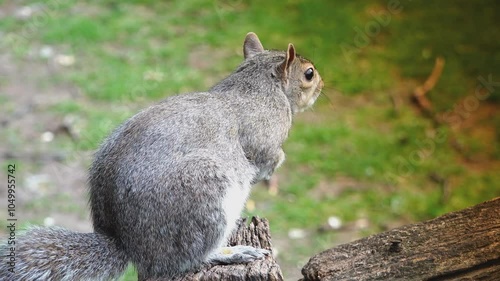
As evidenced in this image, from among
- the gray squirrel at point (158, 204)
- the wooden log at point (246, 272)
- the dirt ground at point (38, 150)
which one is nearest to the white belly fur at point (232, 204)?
the gray squirrel at point (158, 204)

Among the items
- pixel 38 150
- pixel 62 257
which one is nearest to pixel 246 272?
pixel 62 257

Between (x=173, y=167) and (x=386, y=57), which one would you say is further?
(x=386, y=57)

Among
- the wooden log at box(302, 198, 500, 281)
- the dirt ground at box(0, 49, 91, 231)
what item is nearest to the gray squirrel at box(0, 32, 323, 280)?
the wooden log at box(302, 198, 500, 281)

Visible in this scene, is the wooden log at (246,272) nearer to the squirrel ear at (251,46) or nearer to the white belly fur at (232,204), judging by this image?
the white belly fur at (232,204)

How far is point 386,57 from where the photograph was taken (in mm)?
7363

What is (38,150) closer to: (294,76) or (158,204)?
(294,76)

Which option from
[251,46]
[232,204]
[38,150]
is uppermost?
[38,150]

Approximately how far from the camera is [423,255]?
2.62 meters

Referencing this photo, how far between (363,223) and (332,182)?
1.71 ft

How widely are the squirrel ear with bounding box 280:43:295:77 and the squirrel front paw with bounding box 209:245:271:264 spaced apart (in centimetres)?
77

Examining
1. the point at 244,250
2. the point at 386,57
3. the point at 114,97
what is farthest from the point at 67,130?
the point at 244,250

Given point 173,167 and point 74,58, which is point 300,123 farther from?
point 173,167

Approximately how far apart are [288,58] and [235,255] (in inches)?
32.2

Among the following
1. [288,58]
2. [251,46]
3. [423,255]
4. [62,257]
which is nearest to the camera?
[62,257]
